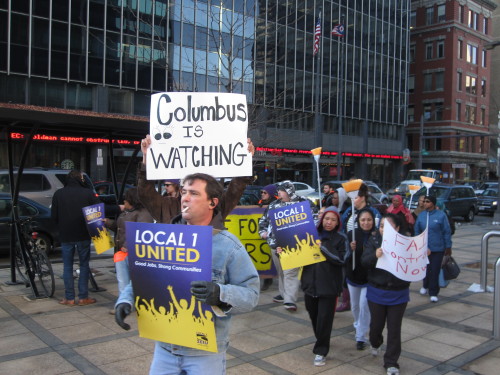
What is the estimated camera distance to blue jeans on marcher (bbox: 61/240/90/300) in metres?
7.08

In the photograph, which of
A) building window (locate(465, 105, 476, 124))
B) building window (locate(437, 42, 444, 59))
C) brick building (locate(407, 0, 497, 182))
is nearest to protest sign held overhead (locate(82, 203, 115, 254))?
brick building (locate(407, 0, 497, 182))

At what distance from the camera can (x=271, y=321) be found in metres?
6.55

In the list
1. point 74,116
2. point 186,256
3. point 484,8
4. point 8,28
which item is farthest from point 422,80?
point 186,256

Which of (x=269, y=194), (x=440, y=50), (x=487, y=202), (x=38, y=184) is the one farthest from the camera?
(x=440, y=50)

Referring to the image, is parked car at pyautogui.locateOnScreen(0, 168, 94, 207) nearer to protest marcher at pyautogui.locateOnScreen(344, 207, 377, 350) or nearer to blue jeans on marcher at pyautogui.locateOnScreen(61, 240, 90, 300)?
blue jeans on marcher at pyautogui.locateOnScreen(61, 240, 90, 300)

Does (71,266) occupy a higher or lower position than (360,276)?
lower

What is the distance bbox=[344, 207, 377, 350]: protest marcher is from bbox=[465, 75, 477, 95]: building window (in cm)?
6125

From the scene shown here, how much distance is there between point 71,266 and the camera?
23.5 feet

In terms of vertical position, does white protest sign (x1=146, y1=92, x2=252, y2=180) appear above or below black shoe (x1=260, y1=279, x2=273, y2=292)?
above

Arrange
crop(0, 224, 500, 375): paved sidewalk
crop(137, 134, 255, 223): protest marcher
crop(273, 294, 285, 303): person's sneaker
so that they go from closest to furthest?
crop(137, 134, 255, 223): protest marcher → crop(0, 224, 500, 375): paved sidewalk → crop(273, 294, 285, 303): person's sneaker

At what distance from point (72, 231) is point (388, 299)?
4.62 metres

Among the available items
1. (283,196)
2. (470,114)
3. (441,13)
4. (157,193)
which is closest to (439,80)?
(470,114)

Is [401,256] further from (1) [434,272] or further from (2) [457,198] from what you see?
(2) [457,198]

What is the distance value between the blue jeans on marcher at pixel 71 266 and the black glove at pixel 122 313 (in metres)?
4.67
